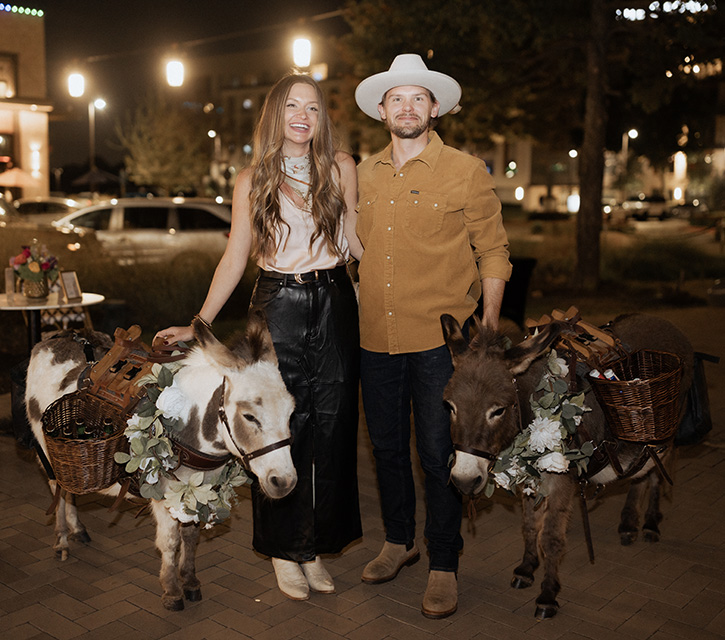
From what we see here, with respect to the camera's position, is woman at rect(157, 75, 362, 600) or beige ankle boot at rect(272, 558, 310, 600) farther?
beige ankle boot at rect(272, 558, 310, 600)

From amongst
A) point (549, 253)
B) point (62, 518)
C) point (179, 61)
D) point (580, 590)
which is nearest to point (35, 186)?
point (179, 61)

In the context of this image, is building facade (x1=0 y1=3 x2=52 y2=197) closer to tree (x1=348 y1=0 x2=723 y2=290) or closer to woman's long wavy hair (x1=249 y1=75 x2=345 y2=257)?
tree (x1=348 y1=0 x2=723 y2=290)

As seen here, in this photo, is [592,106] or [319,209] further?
[592,106]

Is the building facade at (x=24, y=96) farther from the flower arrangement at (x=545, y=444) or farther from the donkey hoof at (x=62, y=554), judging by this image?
the flower arrangement at (x=545, y=444)

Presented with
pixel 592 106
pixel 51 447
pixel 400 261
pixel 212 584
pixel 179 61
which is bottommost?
pixel 212 584

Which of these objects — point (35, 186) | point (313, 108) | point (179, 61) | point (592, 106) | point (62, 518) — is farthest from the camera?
point (35, 186)

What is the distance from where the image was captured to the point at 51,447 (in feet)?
12.1

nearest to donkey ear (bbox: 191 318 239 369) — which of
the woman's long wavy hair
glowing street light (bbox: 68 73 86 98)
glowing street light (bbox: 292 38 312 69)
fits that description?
the woman's long wavy hair

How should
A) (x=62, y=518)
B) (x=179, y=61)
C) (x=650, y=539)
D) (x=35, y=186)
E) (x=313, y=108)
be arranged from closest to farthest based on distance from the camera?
(x=313, y=108), (x=62, y=518), (x=650, y=539), (x=179, y=61), (x=35, y=186)

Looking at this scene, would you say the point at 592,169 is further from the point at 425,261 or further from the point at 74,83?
the point at 74,83

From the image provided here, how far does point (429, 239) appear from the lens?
13.3 feet

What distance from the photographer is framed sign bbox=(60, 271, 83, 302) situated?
8.39 meters

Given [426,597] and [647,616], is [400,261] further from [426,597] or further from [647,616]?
[647,616]

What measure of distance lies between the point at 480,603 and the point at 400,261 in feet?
6.25
